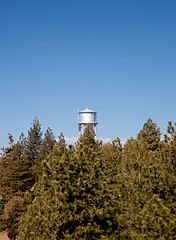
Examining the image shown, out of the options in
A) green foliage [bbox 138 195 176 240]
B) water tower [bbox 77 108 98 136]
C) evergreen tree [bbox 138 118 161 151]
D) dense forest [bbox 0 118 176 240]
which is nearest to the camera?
green foliage [bbox 138 195 176 240]

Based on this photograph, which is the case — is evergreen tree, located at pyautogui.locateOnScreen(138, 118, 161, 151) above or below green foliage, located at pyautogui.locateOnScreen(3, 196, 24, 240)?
above

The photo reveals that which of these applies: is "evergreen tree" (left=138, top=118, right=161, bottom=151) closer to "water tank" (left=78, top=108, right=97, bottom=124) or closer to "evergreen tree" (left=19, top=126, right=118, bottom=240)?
"evergreen tree" (left=19, top=126, right=118, bottom=240)

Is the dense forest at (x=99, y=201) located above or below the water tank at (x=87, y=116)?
below

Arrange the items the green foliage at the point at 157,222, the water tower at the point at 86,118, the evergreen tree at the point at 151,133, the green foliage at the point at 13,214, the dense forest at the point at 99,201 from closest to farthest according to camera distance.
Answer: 1. the green foliage at the point at 157,222
2. the dense forest at the point at 99,201
3. the green foliage at the point at 13,214
4. the evergreen tree at the point at 151,133
5. the water tower at the point at 86,118

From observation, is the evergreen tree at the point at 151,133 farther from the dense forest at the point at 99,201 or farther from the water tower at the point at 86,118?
the water tower at the point at 86,118

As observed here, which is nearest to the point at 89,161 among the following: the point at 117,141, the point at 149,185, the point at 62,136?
the point at 149,185

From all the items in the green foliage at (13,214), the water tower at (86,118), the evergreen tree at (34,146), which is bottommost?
the green foliage at (13,214)

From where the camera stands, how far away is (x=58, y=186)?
1231 cm

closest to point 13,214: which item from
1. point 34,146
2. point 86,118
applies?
point 34,146

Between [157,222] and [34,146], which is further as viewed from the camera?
[34,146]

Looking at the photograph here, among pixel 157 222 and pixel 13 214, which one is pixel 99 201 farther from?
pixel 13 214

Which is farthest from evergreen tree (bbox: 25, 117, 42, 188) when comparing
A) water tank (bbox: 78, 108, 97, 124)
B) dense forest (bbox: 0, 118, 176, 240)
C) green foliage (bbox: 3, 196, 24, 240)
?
water tank (bbox: 78, 108, 97, 124)

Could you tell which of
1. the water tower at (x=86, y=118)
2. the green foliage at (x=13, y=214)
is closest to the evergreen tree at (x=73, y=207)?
the green foliage at (x=13, y=214)

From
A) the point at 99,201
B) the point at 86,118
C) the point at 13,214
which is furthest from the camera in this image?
the point at 86,118
